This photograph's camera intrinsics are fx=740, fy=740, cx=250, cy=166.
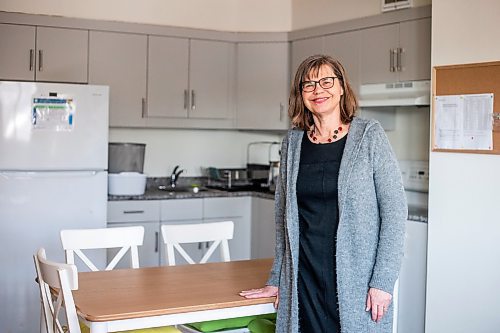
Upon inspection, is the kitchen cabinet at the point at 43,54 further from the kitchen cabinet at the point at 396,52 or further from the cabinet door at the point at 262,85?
the kitchen cabinet at the point at 396,52

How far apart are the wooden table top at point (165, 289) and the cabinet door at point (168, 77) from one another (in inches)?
91.7

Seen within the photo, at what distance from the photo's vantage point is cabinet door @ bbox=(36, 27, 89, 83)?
16.1ft

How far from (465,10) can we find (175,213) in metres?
2.40

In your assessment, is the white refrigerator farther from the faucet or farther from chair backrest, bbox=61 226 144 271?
chair backrest, bbox=61 226 144 271

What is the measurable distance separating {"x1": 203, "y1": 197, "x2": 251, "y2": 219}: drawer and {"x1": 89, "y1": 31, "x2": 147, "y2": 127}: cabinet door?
75cm

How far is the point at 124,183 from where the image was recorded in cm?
502

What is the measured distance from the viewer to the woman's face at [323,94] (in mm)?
2346

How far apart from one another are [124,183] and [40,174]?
0.65 m

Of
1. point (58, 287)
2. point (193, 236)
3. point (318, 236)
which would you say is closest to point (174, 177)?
point (193, 236)

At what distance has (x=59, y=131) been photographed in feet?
15.0

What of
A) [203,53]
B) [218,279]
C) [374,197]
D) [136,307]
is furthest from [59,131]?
[374,197]

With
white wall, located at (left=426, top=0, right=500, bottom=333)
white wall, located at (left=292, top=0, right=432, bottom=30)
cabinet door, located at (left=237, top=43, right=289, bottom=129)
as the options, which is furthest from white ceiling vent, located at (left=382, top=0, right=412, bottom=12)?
cabinet door, located at (left=237, top=43, right=289, bottom=129)

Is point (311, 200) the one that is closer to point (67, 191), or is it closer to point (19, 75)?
point (67, 191)

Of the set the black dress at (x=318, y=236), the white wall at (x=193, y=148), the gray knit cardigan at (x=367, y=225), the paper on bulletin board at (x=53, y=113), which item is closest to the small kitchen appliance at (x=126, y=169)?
the white wall at (x=193, y=148)
